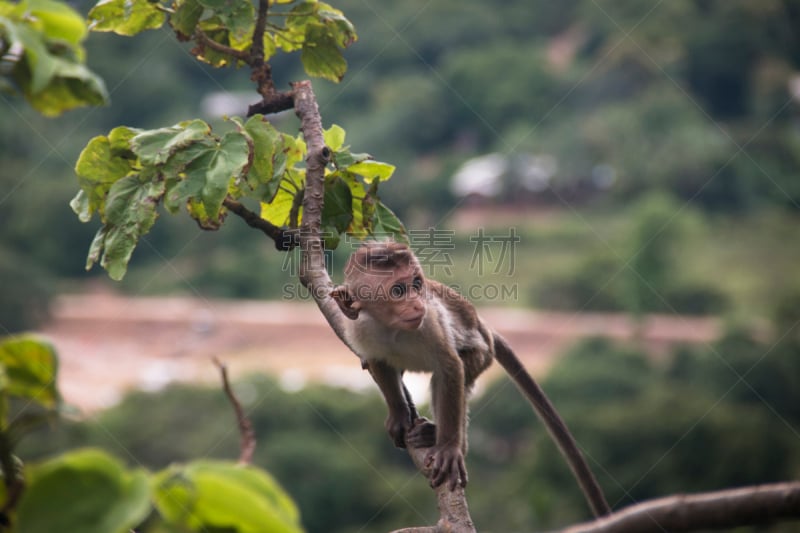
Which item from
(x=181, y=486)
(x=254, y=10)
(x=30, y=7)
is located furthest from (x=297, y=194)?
(x=181, y=486)

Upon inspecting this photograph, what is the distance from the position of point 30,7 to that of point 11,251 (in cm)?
2338

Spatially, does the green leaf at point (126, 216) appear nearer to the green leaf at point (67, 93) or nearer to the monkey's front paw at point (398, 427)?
the green leaf at point (67, 93)

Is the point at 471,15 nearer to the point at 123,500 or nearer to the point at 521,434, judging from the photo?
the point at 521,434

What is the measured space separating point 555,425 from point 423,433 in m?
0.56

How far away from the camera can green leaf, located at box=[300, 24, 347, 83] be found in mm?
3254

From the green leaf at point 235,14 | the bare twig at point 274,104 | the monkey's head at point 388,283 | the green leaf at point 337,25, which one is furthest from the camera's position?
the monkey's head at point 388,283

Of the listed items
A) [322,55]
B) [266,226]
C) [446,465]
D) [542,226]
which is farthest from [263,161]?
[542,226]

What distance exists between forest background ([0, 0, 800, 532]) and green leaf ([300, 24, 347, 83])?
6.73m

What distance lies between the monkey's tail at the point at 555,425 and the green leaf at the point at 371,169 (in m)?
1.18

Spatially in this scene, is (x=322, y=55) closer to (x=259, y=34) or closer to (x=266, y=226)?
(x=259, y=34)

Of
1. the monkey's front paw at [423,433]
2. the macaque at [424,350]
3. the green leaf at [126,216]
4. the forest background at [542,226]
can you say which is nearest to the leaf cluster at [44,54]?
the green leaf at [126,216]

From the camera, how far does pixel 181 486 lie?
1.18 m

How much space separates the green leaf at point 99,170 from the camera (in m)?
2.66

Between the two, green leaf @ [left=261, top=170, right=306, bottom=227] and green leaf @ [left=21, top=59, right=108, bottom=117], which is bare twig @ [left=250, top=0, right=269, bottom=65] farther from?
green leaf @ [left=21, top=59, right=108, bottom=117]
